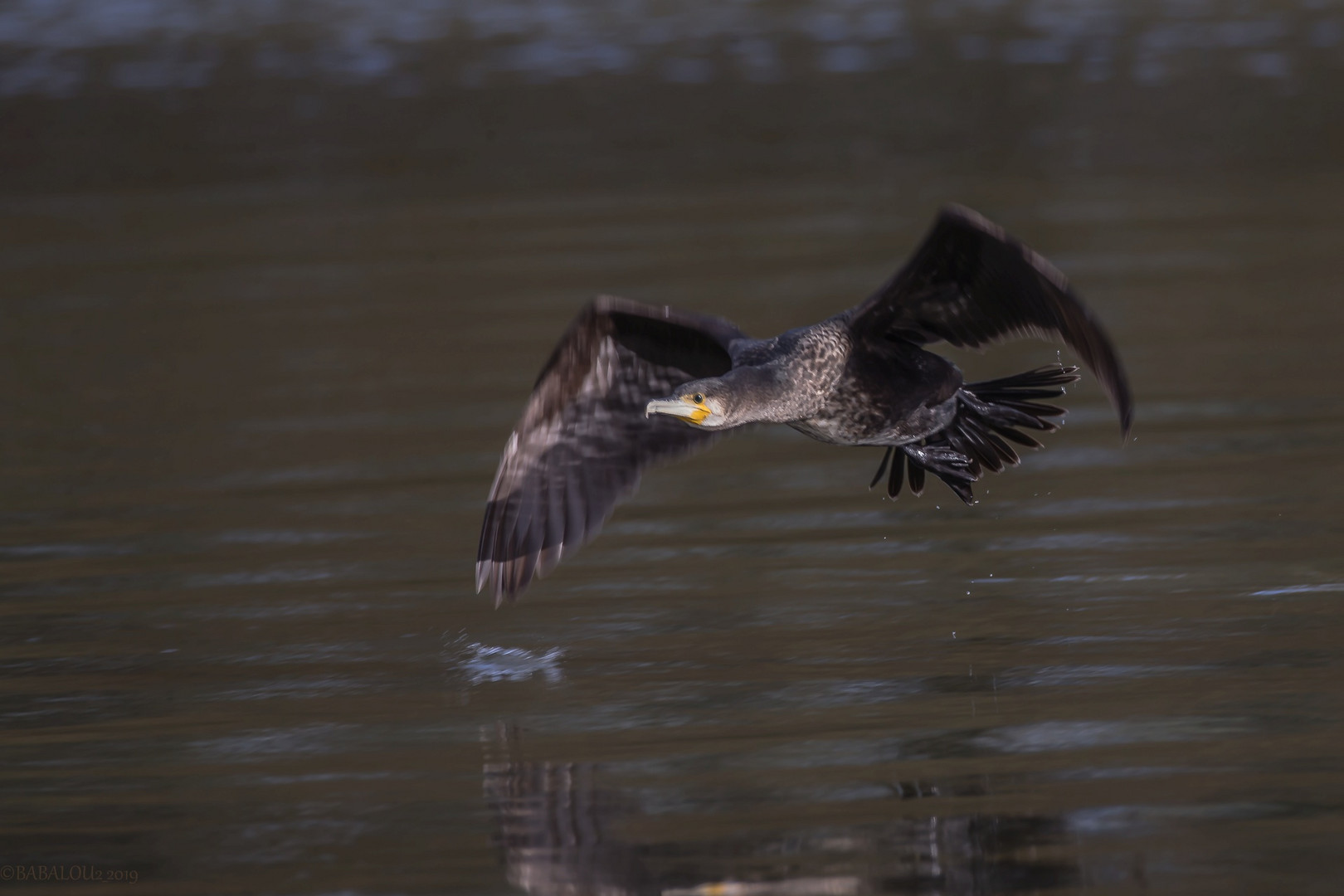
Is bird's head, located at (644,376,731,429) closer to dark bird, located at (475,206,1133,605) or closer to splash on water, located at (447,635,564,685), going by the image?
dark bird, located at (475,206,1133,605)

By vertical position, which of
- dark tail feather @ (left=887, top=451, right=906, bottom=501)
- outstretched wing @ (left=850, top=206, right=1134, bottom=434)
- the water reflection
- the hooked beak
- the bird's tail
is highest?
the water reflection

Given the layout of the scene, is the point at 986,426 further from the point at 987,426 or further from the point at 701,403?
the point at 701,403

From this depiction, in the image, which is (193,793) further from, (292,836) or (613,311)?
(613,311)

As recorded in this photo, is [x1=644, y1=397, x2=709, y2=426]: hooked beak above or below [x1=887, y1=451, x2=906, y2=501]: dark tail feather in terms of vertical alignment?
above

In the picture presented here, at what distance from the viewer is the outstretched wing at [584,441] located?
22.5 feet

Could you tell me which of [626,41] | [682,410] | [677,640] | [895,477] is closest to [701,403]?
[682,410]

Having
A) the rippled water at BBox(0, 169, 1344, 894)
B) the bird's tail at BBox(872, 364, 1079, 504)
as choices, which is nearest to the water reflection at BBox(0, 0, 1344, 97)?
the rippled water at BBox(0, 169, 1344, 894)

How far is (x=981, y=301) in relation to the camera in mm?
6383

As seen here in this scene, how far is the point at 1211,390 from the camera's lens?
970 cm

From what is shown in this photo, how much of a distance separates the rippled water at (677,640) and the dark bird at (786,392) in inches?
15.0

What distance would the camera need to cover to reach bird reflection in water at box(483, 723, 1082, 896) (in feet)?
15.3

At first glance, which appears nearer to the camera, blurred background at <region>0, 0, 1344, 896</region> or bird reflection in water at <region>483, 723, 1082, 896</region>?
bird reflection in water at <region>483, 723, 1082, 896</region>

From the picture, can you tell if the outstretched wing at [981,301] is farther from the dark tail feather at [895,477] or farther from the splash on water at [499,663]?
the splash on water at [499,663]

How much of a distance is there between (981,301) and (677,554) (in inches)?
69.5
